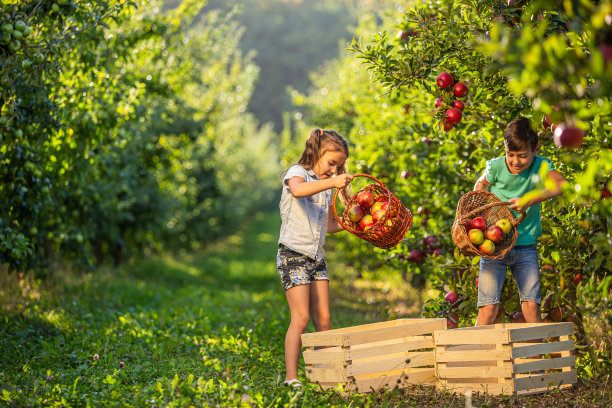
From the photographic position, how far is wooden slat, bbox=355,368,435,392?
3.80 m

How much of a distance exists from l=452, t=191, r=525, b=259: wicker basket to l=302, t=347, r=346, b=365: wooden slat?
1024 millimetres

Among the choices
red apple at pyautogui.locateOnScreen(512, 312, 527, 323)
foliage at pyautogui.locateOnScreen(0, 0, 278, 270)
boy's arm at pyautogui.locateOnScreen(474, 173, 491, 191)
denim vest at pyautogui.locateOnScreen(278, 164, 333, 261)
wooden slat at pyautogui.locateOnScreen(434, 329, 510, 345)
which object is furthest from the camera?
foliage at pyautogui.locateOnScreen(0, 0, 278, 270)

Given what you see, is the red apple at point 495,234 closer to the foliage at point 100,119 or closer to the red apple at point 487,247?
the red apple at point 487,247

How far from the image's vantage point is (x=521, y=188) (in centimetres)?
402

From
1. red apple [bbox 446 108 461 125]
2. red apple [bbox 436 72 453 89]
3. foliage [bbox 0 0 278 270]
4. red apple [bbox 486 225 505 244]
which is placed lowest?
red apple [bbox 486 225 505 244]

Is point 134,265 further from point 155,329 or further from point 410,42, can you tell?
point 410,42

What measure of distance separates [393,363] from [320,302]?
64 centimetres

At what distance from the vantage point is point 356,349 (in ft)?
12.4

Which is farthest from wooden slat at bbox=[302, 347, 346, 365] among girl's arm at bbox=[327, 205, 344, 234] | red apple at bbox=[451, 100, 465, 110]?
red apple at bbox=[451, 100, 465, 110]

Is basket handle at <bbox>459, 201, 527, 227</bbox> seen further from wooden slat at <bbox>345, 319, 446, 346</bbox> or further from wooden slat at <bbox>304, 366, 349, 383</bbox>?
wooden slat at <bbox>304, 366, 349, 383</bbox>

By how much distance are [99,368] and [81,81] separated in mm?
2869

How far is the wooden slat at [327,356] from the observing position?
3.74 meters

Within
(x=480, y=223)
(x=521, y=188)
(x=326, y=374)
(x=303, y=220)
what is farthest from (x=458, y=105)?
(x=326, y=374)

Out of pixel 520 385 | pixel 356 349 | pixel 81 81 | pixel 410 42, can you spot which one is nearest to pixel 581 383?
pixel 520 385
